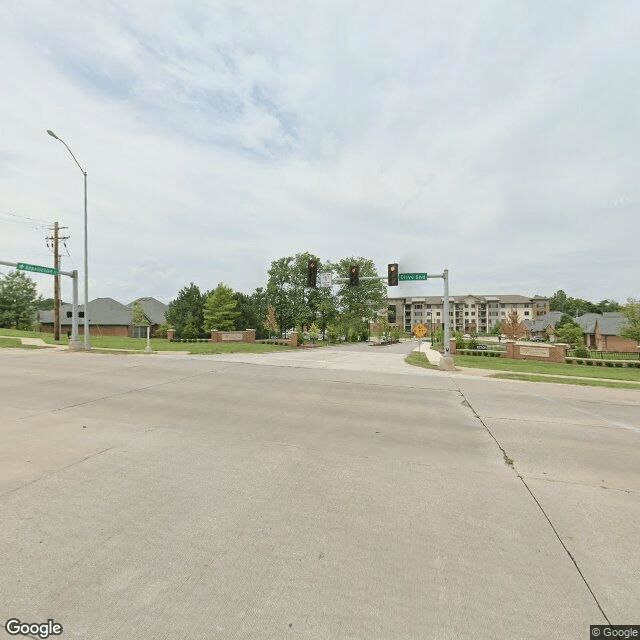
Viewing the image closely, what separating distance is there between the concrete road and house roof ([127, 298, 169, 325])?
58644mm

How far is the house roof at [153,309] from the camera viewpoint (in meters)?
62.3

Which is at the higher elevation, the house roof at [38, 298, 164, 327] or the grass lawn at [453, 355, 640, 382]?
the house roof at [38, 298, 164, 327]

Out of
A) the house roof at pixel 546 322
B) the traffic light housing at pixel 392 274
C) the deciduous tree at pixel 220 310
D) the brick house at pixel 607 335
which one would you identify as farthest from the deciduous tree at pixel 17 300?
the house roof at pixel 546 322

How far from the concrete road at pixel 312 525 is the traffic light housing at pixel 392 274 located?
617 inches

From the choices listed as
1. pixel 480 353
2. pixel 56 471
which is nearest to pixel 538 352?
pixel 480 353

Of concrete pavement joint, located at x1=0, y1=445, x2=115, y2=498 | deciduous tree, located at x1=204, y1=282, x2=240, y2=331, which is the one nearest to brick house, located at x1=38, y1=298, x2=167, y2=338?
deciduous tree, located at x1=204, y1=282, x2=240, y2=331

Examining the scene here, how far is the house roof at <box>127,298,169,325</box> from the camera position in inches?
2454

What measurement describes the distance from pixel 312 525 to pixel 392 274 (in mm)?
20918

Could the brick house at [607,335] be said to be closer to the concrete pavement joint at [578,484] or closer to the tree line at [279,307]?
the tree line at [279,307]

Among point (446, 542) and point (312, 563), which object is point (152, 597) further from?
point (446, 542)

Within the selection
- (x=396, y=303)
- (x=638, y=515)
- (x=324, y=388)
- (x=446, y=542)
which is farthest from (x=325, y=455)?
(x=396, y=303)

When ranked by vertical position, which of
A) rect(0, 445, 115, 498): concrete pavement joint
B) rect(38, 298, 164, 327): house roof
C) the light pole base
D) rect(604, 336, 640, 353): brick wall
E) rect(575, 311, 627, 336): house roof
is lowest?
rect(604, 336, 640, 353): brick wall

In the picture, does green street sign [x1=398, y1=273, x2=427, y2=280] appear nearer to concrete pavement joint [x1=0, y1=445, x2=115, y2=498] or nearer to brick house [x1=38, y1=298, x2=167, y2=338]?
concrete pavement joint [x1=0, y1=445, x2=115, y2=498]

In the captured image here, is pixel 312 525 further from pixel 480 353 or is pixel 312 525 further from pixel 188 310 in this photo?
pixel 188 310
